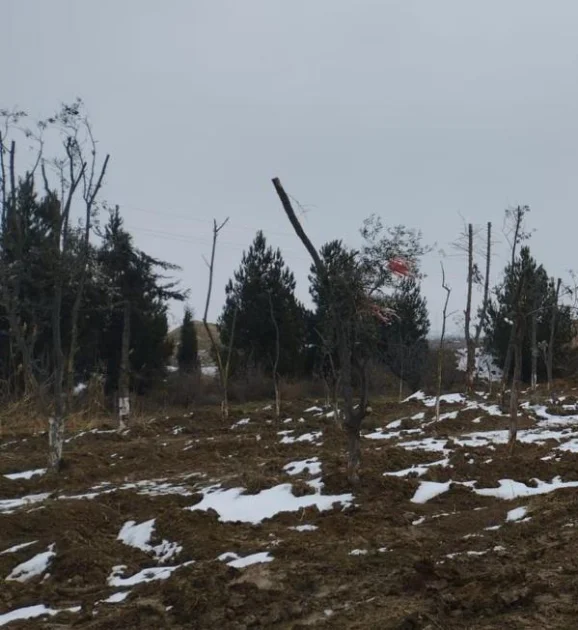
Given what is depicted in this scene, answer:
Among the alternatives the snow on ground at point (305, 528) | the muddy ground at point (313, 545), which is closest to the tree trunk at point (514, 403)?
the muddy ground at point (313, 545)

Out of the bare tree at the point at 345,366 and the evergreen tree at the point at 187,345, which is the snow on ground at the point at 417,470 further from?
the evergreen tree at the point at 187,345

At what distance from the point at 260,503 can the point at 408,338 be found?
23.7 metres

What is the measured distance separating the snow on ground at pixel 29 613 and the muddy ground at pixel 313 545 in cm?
4

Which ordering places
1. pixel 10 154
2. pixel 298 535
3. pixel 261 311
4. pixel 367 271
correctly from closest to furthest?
pixel 298 535 → pixel 367 271 → pixel 10 154 → pixel 261 311

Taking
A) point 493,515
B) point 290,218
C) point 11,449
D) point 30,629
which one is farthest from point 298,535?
point 11,449

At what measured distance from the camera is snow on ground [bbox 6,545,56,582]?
18.6ft

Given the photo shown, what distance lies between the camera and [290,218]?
7.94 meters

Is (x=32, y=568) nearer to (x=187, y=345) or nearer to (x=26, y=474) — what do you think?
(x=26, y=474)

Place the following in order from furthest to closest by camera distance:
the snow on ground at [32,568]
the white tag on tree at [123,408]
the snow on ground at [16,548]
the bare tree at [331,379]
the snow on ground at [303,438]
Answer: the white tag on tree at [123,408] → the bare tree at [331,379] → the snow on ground at [303,438] → the snow on ground at [16,548] → the snow on ground at [32,568]

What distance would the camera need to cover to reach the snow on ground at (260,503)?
698 centimetres

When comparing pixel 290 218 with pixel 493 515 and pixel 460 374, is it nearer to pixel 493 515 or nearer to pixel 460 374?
pixel 493 515

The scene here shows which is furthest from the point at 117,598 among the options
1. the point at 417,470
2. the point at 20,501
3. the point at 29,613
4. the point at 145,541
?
the point at 20,501

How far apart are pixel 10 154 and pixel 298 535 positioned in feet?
31.1

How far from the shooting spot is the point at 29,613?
465 cm
